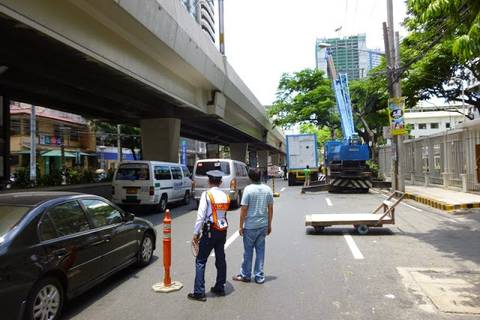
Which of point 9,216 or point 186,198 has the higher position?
point 9,216

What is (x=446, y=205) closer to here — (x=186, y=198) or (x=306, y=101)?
(x=186, y=198)

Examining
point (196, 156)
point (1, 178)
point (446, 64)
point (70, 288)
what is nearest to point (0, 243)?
point (70, 288)

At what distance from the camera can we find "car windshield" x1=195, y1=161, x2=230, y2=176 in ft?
56.2

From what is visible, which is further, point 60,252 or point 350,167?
point 350,167

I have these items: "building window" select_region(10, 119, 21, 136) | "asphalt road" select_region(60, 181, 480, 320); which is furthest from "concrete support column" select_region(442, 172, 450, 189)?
"building window" select_region(10, 119, 21, 136)

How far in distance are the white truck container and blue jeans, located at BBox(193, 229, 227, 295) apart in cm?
2861

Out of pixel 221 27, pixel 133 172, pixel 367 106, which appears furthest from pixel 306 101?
pixel 133 172

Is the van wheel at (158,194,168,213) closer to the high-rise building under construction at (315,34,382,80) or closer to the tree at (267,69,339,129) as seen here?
the high-rise building under construction at (315,34,382,80)

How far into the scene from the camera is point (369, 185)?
79.8 ft

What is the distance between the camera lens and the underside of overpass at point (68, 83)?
1250cm

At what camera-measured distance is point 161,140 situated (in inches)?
1073

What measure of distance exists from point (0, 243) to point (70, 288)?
1122 millimetres

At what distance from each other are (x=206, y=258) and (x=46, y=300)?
1968mm

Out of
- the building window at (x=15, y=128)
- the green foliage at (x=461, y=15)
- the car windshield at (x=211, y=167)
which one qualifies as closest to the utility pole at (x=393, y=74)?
the car windshield at (x=211, y=167)
